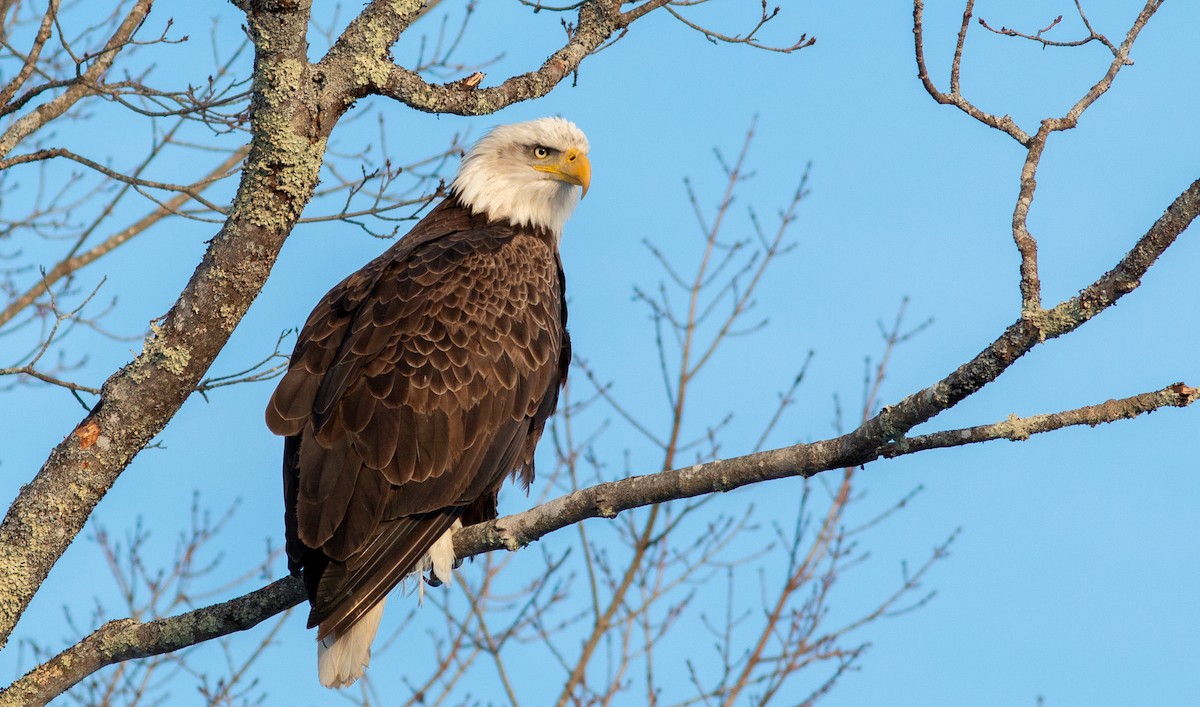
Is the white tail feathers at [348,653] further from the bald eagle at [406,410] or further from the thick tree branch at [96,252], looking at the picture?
the thick tree branch at [96,252]

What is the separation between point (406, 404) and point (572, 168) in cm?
204

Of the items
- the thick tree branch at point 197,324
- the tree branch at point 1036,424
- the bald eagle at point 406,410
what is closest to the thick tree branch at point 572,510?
the tree branch at point 1036,424

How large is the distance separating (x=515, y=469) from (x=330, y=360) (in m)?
1.02

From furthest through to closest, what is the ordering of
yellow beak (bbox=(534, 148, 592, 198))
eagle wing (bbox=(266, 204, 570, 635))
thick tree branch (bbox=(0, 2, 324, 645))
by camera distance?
yellow beak (bbox=(534, 148, 592, 198)), eagle wing (bbox=(266, 204, 570, 635)), thick tree branch (bbox=(0, 2, 324, 645))

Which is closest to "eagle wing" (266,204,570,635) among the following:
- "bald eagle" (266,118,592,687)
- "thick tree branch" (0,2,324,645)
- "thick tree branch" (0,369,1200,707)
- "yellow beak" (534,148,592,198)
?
"bald eagle" (266,118,592,687)

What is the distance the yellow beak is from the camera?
6.62 metres

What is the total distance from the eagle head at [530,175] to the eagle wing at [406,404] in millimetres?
648

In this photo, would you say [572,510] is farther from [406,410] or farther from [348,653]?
[348,653]

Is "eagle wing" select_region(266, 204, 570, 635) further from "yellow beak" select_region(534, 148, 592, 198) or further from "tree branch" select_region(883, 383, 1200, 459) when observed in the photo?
"tree branch" select_region(883, 383, 1200, 459)

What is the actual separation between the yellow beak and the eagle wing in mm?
734

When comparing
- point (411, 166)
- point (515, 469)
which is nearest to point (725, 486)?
point (515, 469)

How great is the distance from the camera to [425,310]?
5473 millimetres

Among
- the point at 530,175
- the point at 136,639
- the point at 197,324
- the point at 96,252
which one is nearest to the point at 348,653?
the point at 136,639

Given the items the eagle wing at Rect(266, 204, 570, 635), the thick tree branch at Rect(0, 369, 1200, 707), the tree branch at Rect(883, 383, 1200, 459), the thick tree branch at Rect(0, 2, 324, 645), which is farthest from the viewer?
the eagle wing at Rect(266, 204, 570, 635)
